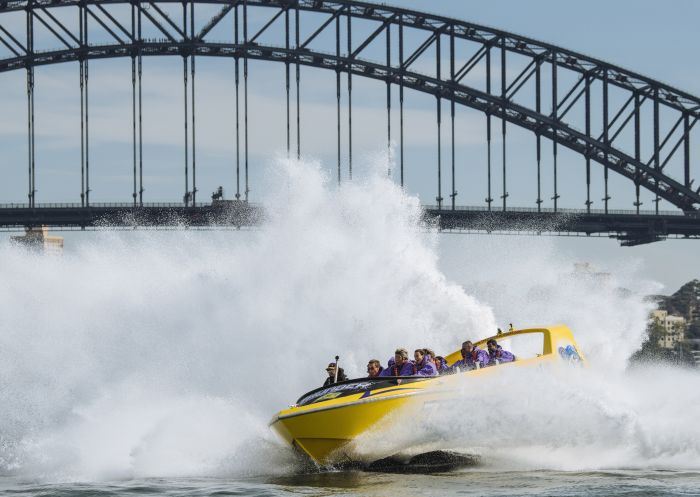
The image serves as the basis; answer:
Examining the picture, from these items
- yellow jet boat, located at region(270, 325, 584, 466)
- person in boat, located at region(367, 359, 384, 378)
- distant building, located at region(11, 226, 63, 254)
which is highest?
distant building, located at region(11, 226, 63, 254)

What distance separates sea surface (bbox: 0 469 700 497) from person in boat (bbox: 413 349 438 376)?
1.46 meters

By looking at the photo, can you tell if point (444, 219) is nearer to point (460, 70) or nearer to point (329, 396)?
point (460, 70)

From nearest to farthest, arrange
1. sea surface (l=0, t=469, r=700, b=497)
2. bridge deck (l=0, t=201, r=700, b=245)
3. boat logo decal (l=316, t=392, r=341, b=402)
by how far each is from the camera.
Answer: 1. sea surface (l=0, t=469, r=700, b=497)
2. boat logo decal (l=316, t=392, r=341, b=402)
3. bridge deck (l=0, t=201, r=700, b=245)

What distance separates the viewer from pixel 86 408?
77.7 ft

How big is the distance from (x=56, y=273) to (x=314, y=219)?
26.9 ft

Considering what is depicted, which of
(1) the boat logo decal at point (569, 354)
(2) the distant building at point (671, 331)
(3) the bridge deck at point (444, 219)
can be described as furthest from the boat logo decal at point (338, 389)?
(2) the distant building at point (671, 331)

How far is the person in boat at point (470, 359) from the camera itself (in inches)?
851

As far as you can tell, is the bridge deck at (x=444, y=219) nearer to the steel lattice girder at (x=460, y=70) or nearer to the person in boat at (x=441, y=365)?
Answer: the steel lattice girder at (x=460, y=70)

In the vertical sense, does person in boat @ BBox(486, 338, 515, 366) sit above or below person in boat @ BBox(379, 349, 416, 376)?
above

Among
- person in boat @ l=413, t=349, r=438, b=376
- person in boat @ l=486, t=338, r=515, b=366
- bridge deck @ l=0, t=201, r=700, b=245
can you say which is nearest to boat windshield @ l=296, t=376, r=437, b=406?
person in boat @ l=413, t=349, r=438, b=376

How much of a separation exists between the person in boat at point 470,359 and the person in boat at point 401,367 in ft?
2.22

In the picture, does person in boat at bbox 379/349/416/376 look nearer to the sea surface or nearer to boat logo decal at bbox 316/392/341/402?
boat logo decal at bbox 316/392/341/402

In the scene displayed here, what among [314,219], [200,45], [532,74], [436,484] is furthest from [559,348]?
[532,74]

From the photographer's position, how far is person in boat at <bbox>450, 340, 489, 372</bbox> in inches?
851
